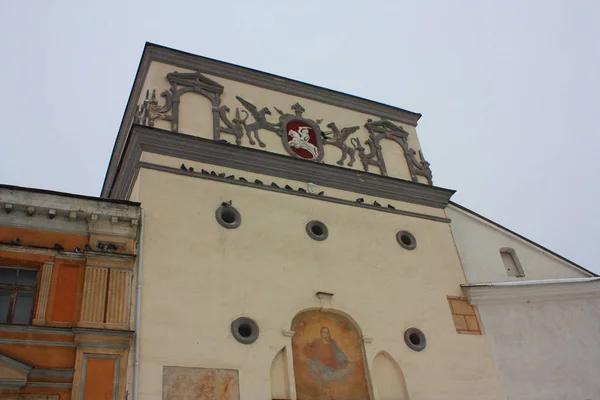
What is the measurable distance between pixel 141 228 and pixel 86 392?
129 inches

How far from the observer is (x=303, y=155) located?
15.6 metres

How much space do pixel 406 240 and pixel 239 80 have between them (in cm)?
577

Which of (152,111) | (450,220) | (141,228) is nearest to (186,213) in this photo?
(141,228)

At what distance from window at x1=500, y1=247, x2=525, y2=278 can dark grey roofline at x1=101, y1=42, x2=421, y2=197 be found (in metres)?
4.57

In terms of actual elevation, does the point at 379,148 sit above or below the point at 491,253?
above

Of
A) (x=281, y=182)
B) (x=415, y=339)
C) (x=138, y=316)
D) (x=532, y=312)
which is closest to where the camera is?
(x=138, y=316)

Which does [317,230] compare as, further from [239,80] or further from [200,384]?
[200,384]

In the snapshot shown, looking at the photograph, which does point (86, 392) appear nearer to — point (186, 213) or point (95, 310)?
point (95, 310)

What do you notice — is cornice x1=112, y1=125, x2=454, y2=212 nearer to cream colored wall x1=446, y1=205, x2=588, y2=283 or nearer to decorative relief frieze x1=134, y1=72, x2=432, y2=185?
decorative relief frieze x1=134, y1=72, x2=432, y2=185

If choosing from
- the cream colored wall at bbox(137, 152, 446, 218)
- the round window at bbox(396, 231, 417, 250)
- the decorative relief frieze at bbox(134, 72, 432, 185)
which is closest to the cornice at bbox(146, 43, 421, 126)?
the decorative relief frieze at bbox(134, 72, 432, 185)

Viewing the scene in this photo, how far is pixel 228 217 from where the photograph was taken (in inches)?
529

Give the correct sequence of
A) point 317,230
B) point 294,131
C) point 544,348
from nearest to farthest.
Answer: point 317,230 < point 544,348 < point 294,131

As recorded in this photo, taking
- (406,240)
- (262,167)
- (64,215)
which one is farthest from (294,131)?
(64,215)

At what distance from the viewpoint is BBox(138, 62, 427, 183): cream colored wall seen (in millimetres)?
14703
